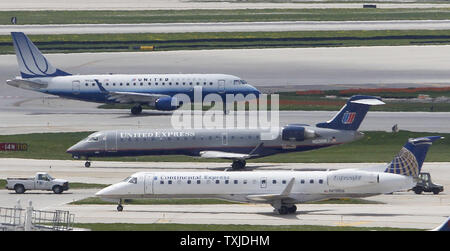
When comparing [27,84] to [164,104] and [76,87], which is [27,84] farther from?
[164,104]

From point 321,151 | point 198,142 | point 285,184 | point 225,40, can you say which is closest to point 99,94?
point 321,151

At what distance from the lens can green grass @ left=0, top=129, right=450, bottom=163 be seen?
83625 mm

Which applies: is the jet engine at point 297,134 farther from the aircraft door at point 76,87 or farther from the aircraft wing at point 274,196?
the aircraft door at point 76,87

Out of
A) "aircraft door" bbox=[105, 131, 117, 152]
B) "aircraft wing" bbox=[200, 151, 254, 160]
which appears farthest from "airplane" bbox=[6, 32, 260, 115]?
"aircraft wing" bbox=[200, 151, 254, 160]

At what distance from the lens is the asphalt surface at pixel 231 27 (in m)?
172

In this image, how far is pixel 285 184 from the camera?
201 ft

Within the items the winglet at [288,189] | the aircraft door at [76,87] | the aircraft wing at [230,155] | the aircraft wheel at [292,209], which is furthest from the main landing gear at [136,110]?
the winglet at [288,189]

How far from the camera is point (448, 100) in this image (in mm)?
110312

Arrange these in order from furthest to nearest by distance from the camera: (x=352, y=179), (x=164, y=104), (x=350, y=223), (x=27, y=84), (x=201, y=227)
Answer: (x=27, y=84) → (x=164, y=104) → (x=352, y=179) → (x=350, y=223) → (x=201, y=227)

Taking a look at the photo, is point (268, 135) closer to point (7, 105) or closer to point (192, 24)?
point (7, 105)

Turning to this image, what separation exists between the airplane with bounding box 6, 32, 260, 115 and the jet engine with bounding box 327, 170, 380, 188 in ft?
152

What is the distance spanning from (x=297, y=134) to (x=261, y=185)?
17505mm
